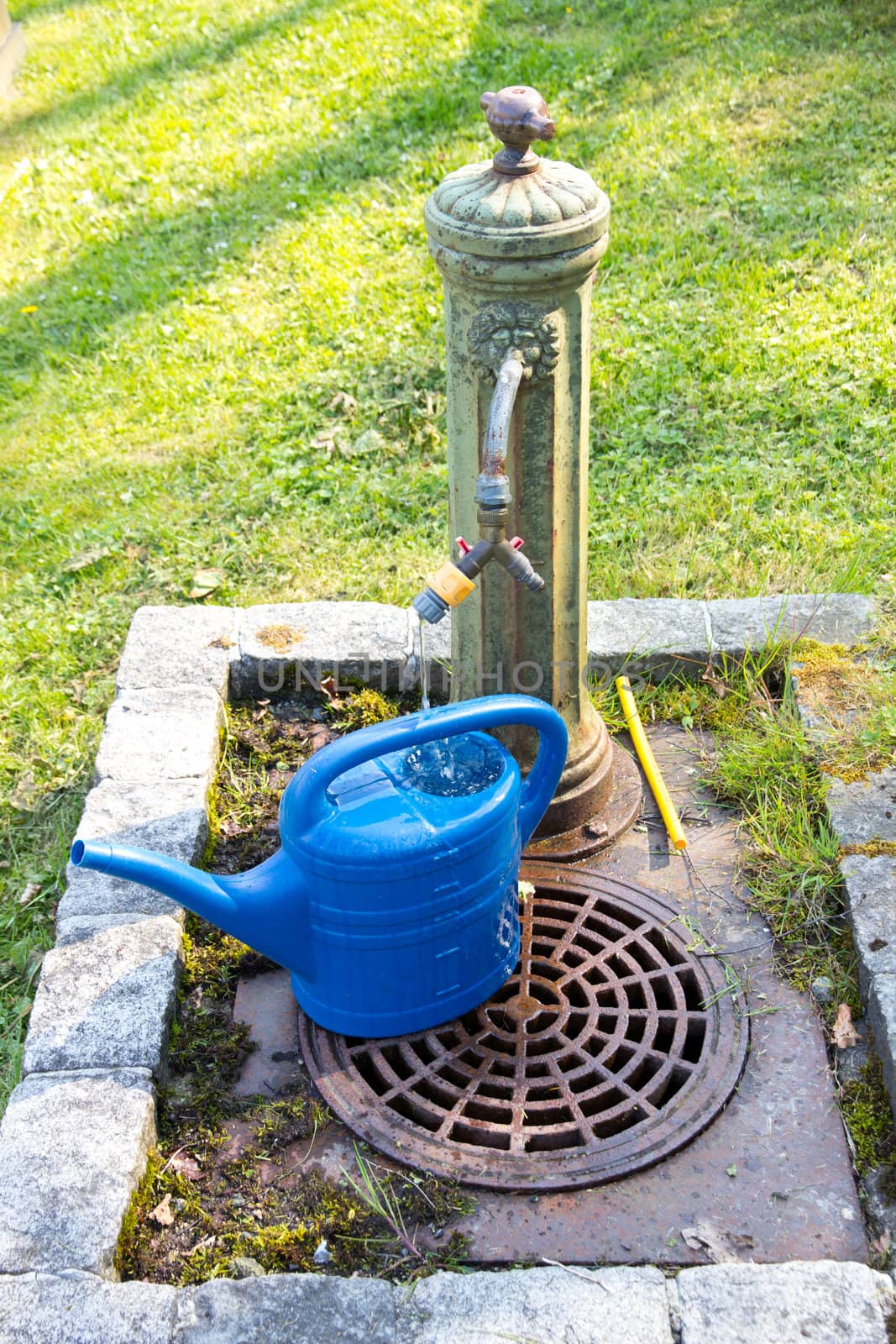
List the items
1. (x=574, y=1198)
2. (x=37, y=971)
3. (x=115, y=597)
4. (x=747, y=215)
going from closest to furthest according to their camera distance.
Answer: (x=574, y=1198), (x=37, y=971), (x=115, y=597), (x=747, y=215)

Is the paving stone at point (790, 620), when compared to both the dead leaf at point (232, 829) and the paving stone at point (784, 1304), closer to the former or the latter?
the dead leaf at point (232, 829)

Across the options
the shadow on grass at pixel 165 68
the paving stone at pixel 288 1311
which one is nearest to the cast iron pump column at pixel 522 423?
the paving stone at pixel 288 1311

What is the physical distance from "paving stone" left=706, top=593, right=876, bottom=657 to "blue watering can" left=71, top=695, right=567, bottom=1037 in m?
1.06

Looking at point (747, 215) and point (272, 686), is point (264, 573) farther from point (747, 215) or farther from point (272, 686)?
point (747, 215)

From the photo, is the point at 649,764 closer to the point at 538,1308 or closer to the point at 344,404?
the point at 538,1308

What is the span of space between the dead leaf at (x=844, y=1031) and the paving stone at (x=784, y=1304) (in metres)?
0.56

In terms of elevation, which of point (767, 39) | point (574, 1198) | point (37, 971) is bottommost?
point (37, 971)

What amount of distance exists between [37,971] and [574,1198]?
4.89ft

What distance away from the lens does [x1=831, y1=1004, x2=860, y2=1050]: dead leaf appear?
2.55 m

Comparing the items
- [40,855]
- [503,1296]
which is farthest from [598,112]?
[503,1296]

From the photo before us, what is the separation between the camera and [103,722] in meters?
3.71

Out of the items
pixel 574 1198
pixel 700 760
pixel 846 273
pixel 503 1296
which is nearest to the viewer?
pixel 503 1296

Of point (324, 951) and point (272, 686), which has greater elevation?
point (324, 951)

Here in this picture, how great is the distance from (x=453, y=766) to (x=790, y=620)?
1.40 meters
